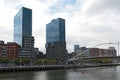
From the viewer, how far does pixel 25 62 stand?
173m

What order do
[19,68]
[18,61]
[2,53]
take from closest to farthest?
[19,68] < [18,61] < [2,53]

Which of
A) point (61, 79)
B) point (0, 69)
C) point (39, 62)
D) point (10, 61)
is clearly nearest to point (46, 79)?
point (61, 79)

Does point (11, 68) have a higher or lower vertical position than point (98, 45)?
lower

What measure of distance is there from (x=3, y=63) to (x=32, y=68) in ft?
82.9

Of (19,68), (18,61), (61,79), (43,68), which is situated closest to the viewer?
(61,79)

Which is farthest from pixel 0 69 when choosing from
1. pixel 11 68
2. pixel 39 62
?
pixel 39 62

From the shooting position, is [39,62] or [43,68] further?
[39,62]

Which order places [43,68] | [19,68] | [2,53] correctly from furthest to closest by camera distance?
[2,53] < [43,68] < [19,68]

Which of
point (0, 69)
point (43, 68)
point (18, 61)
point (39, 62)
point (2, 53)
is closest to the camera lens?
point (0, 69)

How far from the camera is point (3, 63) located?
A: 162m

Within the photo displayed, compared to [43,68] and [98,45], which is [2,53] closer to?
[43,68]

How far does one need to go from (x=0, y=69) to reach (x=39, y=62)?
62.2 meters

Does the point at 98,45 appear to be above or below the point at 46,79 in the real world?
Answer: above

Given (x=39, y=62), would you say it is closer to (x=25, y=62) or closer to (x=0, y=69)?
(x=25, y=62)
